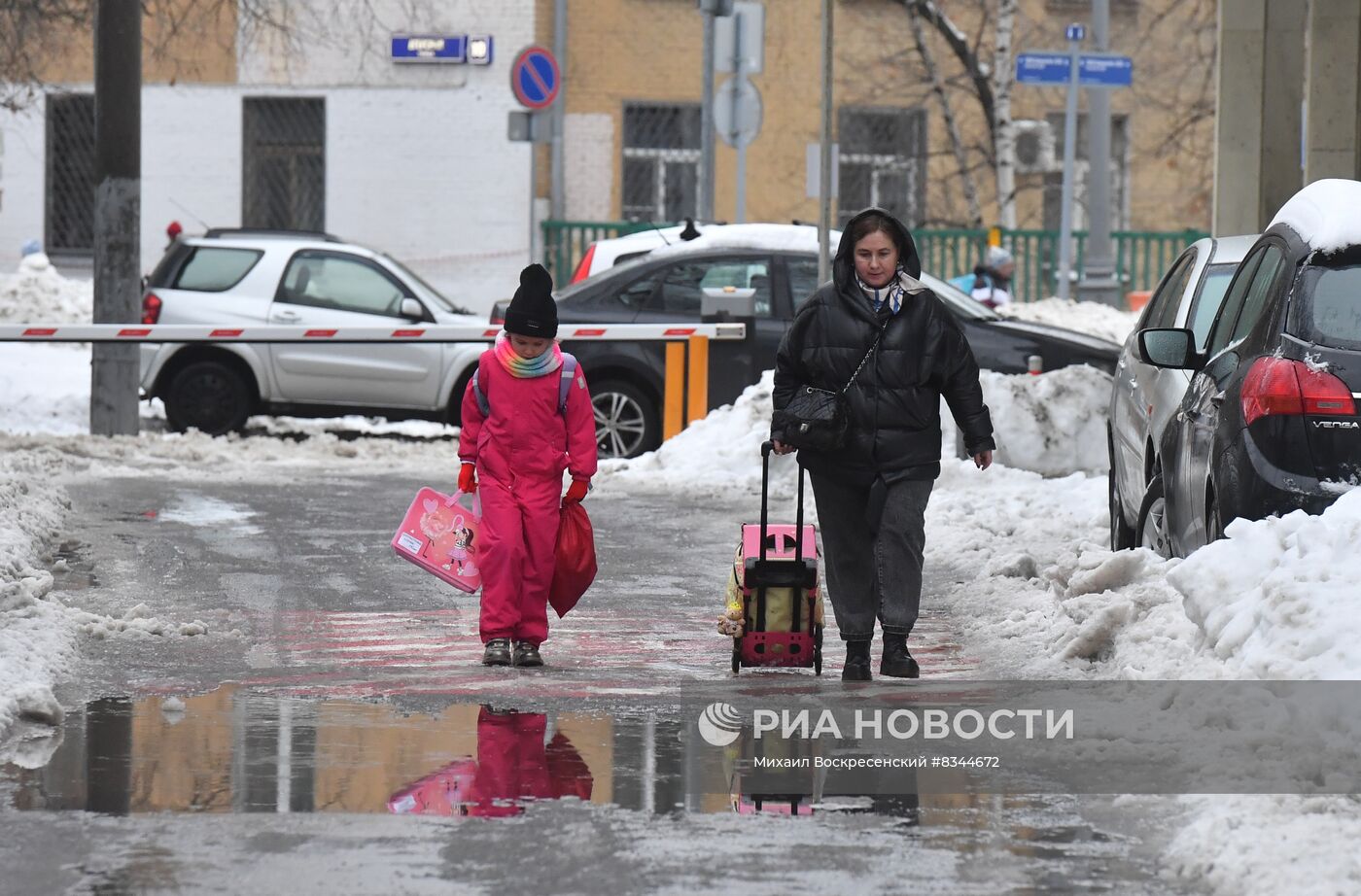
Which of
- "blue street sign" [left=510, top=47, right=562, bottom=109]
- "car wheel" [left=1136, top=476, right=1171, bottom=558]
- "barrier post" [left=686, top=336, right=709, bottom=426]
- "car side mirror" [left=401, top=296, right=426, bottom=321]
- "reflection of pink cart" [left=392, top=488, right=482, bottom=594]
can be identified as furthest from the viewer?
"blue street sign" [left=510, top=47, right=562, bottom=109]

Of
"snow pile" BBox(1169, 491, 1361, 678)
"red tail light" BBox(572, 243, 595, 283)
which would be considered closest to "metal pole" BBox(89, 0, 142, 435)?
"red tail light" BBox(572, 243, 595, 283)

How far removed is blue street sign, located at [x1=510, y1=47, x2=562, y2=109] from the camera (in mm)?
21656

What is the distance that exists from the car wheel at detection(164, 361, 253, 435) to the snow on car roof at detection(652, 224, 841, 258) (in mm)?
3705

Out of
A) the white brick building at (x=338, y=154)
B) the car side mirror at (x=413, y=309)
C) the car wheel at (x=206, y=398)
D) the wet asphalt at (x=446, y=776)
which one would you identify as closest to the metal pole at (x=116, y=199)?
the car wheel at (x=206, y=398)

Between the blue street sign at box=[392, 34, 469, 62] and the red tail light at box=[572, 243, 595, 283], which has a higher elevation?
the blue street sign at box=[392, 34, 469, 62]

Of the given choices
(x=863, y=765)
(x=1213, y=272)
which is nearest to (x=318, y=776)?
(x=863, y=765)

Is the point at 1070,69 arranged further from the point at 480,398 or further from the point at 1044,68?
the point at 480,398

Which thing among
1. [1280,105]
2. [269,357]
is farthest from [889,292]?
[269,357]

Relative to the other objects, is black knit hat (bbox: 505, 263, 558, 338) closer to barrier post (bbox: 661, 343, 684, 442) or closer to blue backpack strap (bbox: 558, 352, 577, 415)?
blue backpack strap (bbox: 558, 352, 577, 415)

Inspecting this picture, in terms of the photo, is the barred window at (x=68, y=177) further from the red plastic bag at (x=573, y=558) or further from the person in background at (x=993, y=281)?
the red plastic bag at (x=573, y=558)

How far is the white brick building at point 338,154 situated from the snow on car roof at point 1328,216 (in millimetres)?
22822

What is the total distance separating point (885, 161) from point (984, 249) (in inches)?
119

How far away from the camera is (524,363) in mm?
8203

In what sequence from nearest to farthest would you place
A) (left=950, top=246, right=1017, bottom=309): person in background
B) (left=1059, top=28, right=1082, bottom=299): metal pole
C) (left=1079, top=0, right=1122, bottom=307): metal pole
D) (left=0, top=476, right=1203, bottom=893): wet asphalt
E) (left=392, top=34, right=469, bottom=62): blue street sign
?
(left=0, top=476, right=1203, bottom=893): wet asphalt, (left=1059, top=28, right=1082, bottom=299): metal pole, (left=950, top=246, right=1017, bottom=309): person in background, (left=1079, top=0, right=1122, bottom=307): metal pole, (left=392, top=34, right=469, bottom=62): blue street sign
